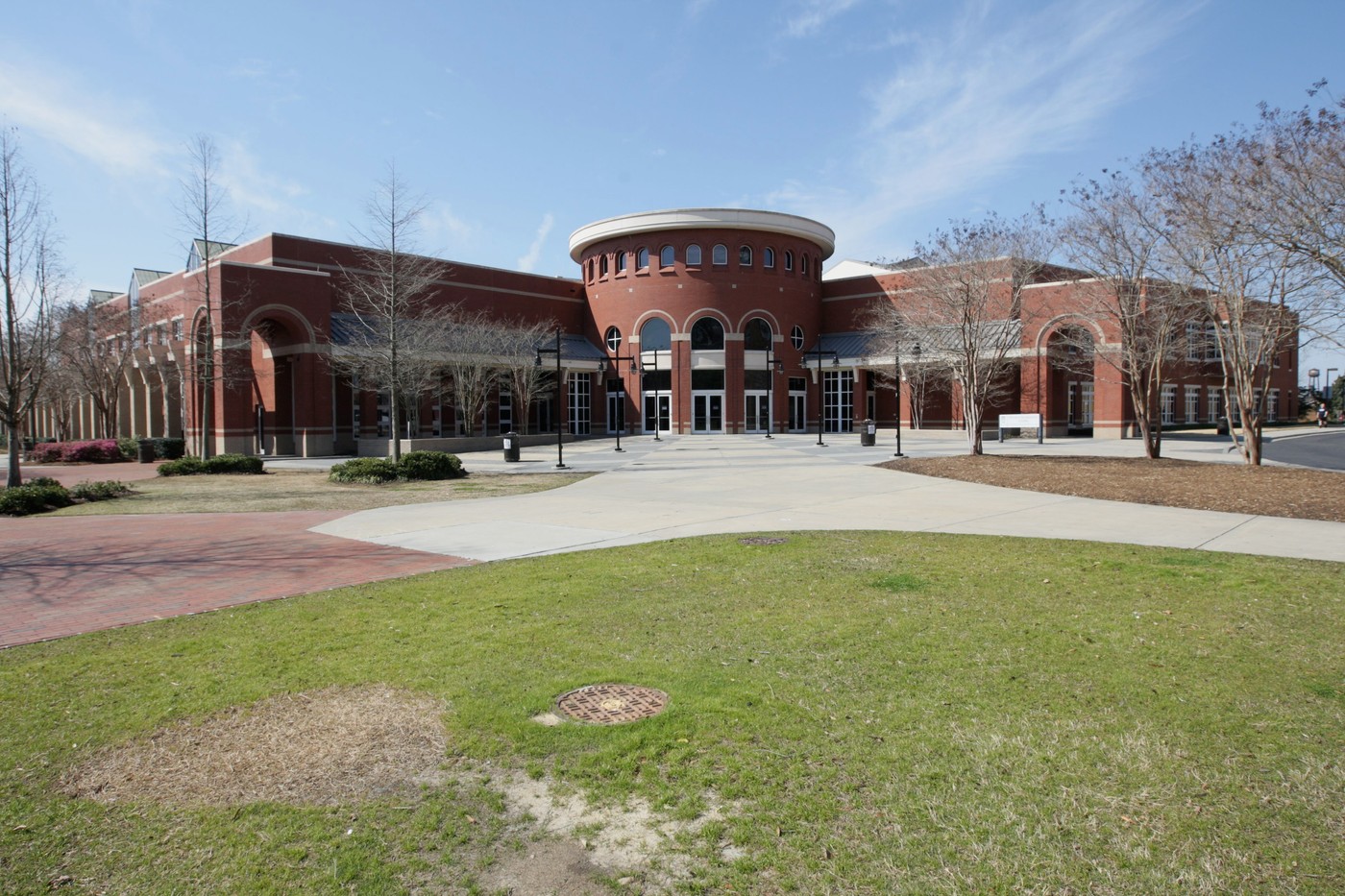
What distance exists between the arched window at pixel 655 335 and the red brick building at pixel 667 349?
10 cm

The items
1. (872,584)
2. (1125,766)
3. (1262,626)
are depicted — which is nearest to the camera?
(1125,766)

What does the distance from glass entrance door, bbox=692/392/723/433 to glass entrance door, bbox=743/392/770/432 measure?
5.95 ft

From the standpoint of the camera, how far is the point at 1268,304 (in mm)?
19172

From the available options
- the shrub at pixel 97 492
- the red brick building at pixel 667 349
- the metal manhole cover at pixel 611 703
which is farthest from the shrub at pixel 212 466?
the metal manhole cover at pixel 611 703

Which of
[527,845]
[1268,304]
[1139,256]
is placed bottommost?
[527,845]

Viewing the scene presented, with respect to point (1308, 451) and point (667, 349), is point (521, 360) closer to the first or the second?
point (667, 349)

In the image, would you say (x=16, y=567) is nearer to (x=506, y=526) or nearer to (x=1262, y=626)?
(x=506, y=526)

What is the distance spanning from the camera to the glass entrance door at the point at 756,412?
5238cm

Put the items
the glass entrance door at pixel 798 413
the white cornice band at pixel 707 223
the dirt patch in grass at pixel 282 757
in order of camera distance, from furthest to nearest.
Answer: the glass entrance door at pixel 798 413
the white cornice band at pixel 707 223
the dirt patch in grass at pixel 282 757

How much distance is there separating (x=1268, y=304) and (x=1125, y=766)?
2012 centimetres

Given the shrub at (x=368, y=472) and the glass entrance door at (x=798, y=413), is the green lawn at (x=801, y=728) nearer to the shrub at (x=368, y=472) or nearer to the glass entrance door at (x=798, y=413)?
the shrub at (x=368, y=472)

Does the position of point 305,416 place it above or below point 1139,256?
below

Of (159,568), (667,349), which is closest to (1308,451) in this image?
(667,349)

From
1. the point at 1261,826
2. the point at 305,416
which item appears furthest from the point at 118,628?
the point at 305,416
